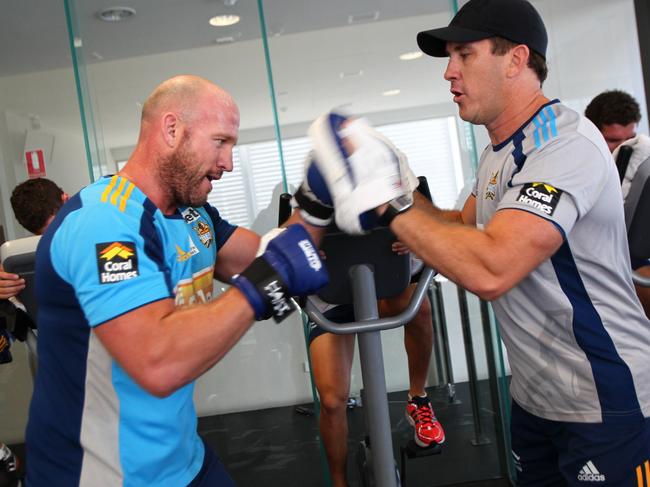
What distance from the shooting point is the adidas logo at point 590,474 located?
149 cm

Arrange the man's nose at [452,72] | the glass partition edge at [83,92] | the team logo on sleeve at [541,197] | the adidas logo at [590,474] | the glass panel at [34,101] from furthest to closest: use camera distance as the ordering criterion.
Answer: the glass panel at [34,101], the glass partition edge at [83,92], the man's nose at [452,72], the adidas logo at [590,474], the team logo on sleeve at [541,197]

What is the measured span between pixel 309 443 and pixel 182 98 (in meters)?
2.60

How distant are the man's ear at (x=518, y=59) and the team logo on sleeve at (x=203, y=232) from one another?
3.11 feet

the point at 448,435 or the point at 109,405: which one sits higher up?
the point at 109,405

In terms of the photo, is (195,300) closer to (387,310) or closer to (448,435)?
(387,310)

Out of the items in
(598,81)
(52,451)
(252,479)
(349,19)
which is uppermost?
(349,19)

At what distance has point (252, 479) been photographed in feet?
11.7

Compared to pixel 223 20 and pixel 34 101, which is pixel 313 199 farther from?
pixel 34 101

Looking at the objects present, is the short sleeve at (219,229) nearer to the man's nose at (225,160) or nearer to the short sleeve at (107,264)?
the man's nose at (225,160)

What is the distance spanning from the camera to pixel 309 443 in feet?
11.8

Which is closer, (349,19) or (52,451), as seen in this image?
(52,451)

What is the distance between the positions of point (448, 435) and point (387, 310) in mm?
1123

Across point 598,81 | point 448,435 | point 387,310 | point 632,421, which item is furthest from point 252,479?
point 598,81

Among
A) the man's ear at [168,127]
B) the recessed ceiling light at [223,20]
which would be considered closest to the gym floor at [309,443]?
the recessed ceiling light at [223,20]
